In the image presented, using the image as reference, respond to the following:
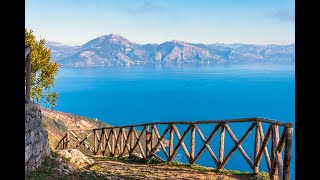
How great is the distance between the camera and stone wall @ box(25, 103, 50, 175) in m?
7.27

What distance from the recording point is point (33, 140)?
7688 millimetres

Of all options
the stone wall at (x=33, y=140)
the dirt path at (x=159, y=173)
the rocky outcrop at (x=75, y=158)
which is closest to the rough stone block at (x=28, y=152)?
the stone wall at (x=33, y=140)

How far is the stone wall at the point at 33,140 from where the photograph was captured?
7.27m

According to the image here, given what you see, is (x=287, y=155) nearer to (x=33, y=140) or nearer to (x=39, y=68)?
(x=33, y=140)

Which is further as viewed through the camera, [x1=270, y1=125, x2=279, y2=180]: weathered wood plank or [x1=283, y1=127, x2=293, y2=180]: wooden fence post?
[x1=270, y1=125, x2=279, y2=180]: weathered wood plank

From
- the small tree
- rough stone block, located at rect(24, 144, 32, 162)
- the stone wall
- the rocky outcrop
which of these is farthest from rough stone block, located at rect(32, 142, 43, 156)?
the small tree

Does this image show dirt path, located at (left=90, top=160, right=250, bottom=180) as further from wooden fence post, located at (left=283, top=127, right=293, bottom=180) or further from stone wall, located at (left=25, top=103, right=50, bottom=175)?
stone wall, located at (left=25, top=103, right=50, bottom=175)

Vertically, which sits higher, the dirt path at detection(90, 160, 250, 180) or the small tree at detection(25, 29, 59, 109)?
the small tree at detection(25, 29, 59, 109)

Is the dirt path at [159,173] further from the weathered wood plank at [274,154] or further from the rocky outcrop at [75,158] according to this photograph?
the weathered wood plank at [274,154]
